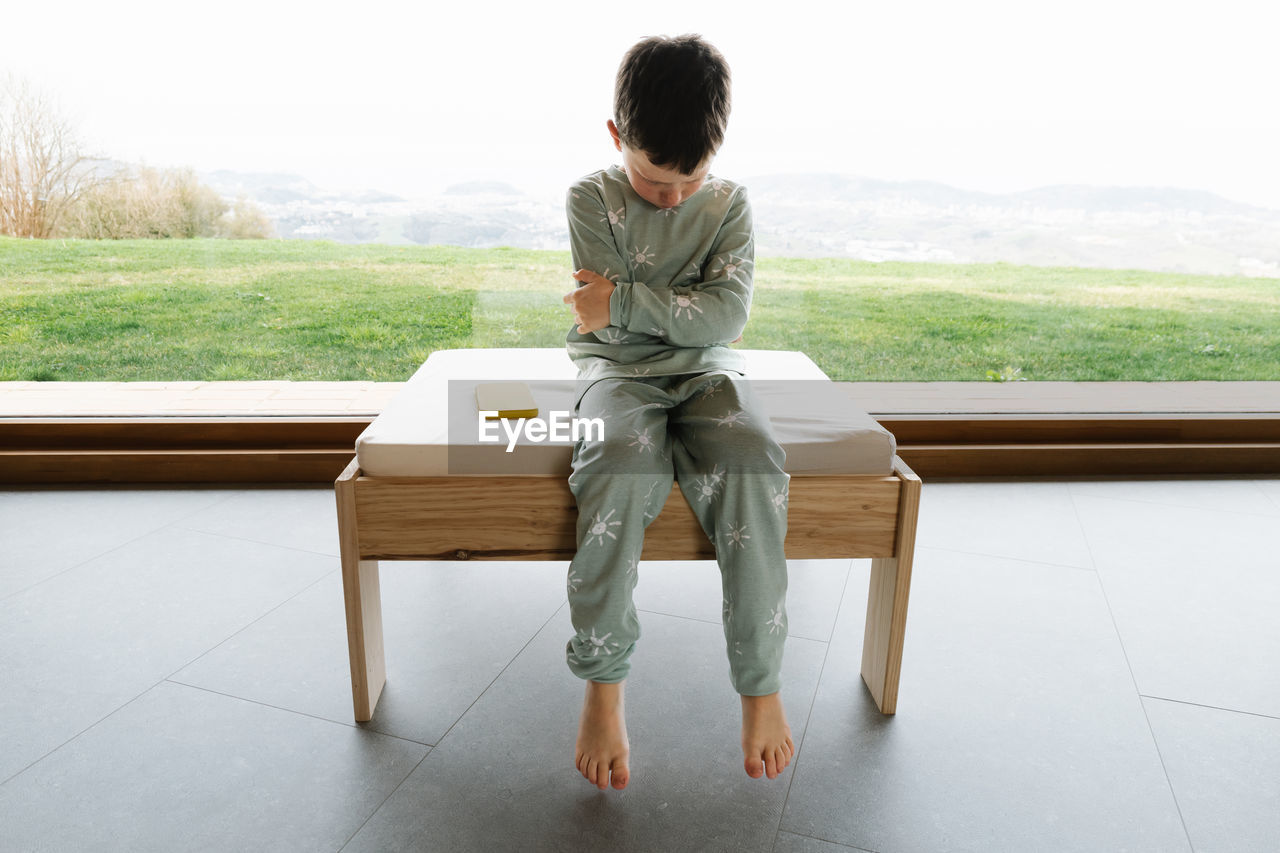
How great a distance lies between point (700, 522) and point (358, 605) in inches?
20.1

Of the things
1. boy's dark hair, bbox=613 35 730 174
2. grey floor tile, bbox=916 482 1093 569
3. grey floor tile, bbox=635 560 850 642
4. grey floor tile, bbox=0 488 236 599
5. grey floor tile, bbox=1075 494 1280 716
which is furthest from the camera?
grey floor tile, bbox=916 482 1093 569

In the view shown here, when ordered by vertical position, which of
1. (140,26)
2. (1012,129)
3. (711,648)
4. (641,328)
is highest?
(140,26)

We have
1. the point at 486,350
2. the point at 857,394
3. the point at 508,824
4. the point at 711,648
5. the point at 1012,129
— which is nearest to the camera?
the point at 508,824

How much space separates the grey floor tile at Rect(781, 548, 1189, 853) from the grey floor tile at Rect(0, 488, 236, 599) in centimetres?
157

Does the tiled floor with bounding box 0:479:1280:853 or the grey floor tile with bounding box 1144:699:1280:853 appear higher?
the grey floor tile with bounding box 1144:699:1280:853

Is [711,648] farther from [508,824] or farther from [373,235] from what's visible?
[373,235]

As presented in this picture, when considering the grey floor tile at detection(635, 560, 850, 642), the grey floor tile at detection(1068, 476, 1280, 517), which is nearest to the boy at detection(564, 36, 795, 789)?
the grey floor tile at detection(635, 560, 850, 642)

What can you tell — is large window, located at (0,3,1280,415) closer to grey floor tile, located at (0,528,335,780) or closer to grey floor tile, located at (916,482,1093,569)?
grey floor tile, located at (916,482,1093,569)

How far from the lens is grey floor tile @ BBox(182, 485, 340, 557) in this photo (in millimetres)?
1931

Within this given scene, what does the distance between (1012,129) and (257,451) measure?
2.26 meters

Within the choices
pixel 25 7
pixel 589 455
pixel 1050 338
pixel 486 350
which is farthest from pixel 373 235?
pixel 1050 338

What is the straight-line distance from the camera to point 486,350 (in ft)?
5.95

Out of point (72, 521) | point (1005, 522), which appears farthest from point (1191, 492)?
point (72, 521)

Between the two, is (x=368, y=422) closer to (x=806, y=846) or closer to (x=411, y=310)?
(x=411, y=310)
